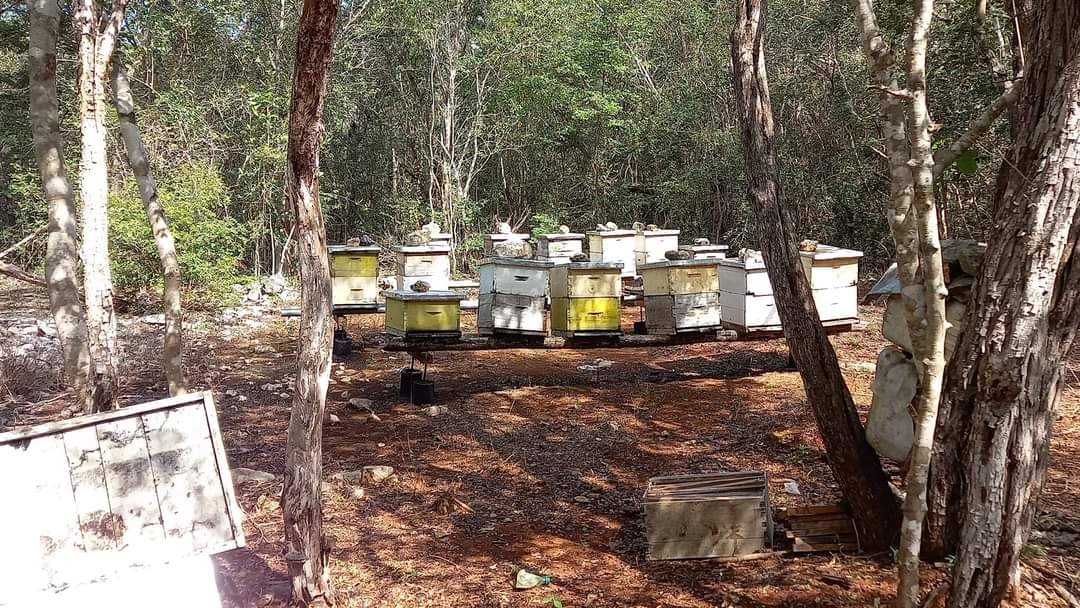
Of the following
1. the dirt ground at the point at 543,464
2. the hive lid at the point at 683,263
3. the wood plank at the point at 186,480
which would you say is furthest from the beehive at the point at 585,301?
the wood plank at the point at 186,480

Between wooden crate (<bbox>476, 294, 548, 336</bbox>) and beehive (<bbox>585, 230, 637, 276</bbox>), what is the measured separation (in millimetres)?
4537

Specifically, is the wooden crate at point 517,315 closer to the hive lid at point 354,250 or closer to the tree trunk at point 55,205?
the hive lid at point 354,250

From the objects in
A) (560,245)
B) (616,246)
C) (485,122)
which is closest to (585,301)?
(560,245)

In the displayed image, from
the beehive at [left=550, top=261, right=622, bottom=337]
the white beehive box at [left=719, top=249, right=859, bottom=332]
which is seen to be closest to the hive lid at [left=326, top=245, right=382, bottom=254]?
the beehive at [left=550, top=261, right=622, bottom=337]

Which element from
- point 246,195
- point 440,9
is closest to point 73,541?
point 246,195

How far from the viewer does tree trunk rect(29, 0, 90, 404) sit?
21.5ft

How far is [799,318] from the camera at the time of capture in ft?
14.9

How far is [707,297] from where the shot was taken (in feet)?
28.0

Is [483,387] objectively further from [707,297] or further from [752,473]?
[752,473]

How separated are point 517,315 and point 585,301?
737mm

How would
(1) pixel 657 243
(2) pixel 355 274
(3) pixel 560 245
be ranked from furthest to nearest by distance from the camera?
(3) pixel 560 245 → (1) pixel 657 243 → (2) pixel 355 274

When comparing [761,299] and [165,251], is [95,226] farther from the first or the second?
[761,299]

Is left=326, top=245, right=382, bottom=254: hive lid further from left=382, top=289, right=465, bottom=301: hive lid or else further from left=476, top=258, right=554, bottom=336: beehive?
left=476, top=258, right=554, bottom=336: beehive

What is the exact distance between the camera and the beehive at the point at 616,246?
12.7 m
